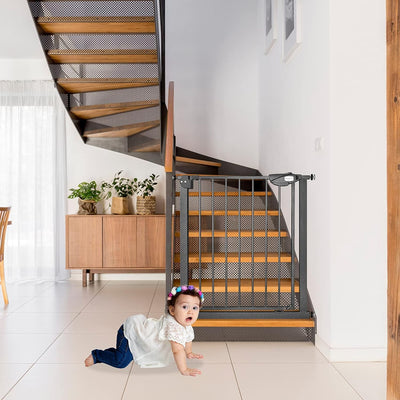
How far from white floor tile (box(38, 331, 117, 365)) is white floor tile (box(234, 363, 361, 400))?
0.92 m

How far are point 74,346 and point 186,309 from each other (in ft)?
3.13

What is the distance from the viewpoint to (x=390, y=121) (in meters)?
1.39

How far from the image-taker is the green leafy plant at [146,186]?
503 cm

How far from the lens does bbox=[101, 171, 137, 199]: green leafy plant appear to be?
511cm

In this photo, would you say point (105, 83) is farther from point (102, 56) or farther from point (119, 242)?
point (119, 242)

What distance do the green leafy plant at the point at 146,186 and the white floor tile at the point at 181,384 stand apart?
2.78 metres

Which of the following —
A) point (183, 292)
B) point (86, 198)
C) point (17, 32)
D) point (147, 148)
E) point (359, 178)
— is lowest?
point (183, 292)

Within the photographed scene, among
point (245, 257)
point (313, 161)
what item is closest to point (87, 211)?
point (245, 257)

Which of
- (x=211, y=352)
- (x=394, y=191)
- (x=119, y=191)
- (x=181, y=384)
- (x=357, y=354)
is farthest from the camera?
(x=119, y=191)

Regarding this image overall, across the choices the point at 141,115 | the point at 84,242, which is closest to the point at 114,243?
the point at 84,242

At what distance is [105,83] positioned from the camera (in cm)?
429

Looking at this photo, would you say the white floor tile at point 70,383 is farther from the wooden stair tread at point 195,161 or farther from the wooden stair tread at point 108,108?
the wooden stair tread at point 108,108

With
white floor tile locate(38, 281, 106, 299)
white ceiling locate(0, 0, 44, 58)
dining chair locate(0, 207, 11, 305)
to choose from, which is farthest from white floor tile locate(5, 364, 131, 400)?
white ceiling locate(0, 0, 44, 58)

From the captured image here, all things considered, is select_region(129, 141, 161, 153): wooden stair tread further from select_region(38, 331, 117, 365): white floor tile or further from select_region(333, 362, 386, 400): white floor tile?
select_region(333, 362, 386, 400): white floor tile
